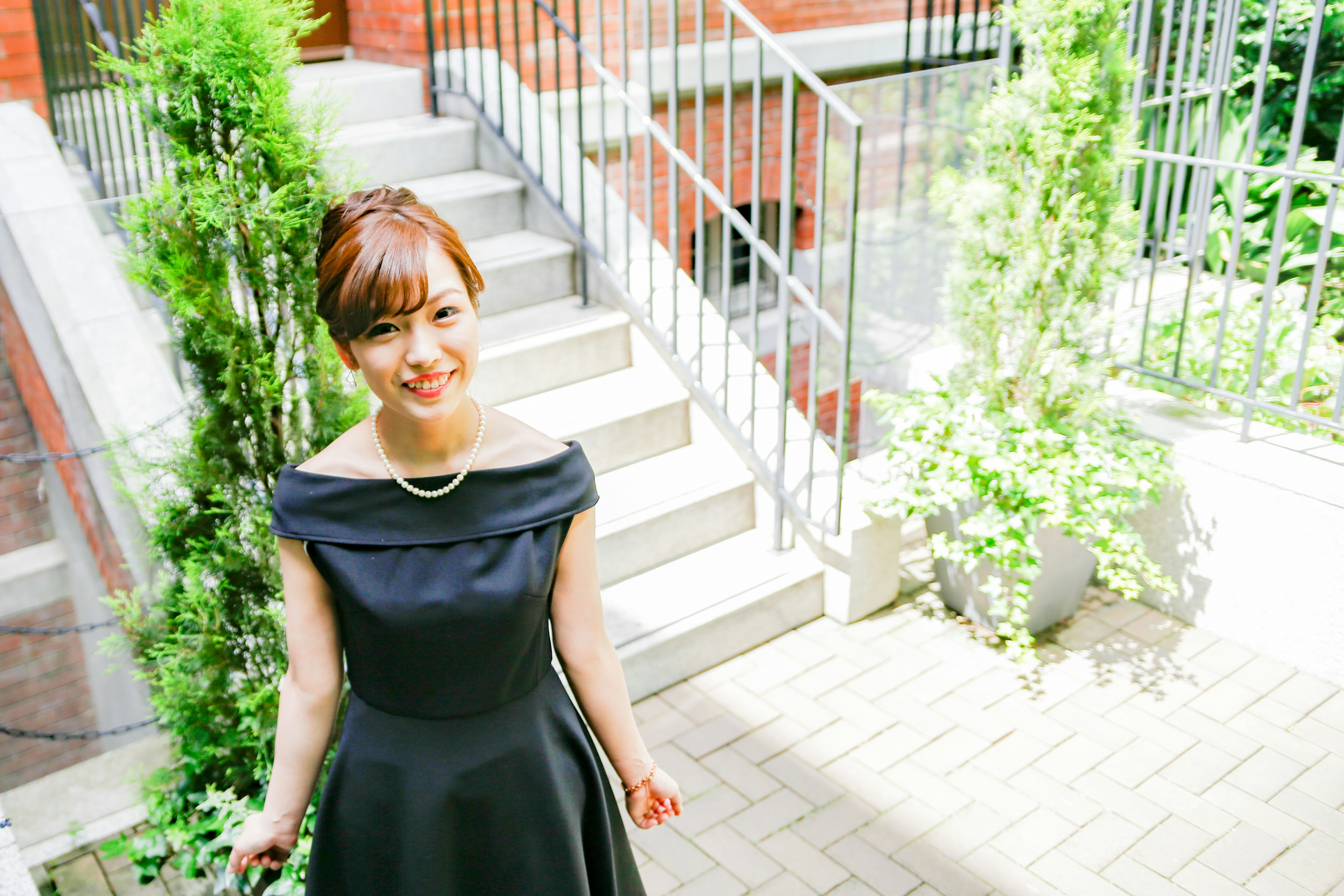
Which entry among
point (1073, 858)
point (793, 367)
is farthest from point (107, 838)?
point (793, 367)

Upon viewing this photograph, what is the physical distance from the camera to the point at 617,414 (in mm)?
4340

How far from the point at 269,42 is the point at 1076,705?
3057 mm

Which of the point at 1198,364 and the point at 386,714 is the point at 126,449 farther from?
the point at 1198,364

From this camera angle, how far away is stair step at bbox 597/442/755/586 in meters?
4.09

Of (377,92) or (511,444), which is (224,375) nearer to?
(511,444)

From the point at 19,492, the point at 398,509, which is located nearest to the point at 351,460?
the point at 398,509

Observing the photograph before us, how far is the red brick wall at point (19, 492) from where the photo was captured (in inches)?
168

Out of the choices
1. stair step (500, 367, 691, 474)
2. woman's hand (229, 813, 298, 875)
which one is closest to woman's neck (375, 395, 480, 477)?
woman's hand (229, 813, 298, 875)

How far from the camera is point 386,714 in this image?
184 centimetres

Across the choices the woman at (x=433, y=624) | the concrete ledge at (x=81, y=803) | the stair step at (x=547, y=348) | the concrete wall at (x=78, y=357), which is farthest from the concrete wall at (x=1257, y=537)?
the concrete ledge at (x=81, y=803)

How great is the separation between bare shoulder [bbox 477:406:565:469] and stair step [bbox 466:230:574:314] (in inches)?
111

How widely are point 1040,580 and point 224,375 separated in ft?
9.17

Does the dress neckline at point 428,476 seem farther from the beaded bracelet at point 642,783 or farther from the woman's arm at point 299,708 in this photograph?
the beaded bracelet at point 642,783

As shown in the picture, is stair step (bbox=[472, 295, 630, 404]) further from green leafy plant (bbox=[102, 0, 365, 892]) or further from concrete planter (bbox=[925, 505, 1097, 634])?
green leafy plant (bbox=[102, 0, 365, 892])
